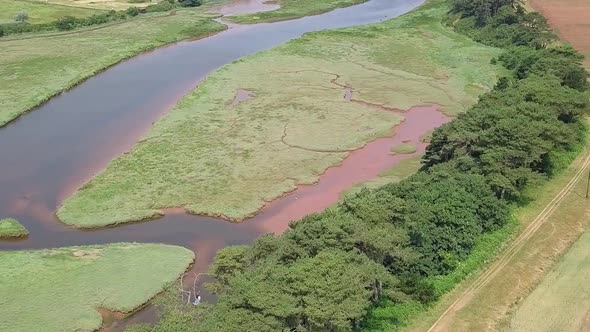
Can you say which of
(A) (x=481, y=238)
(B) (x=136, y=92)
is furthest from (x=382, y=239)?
(B) (x=136, y=92)

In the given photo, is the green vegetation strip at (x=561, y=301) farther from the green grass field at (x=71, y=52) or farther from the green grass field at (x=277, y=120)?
the green grass field at (x=71, y=52)

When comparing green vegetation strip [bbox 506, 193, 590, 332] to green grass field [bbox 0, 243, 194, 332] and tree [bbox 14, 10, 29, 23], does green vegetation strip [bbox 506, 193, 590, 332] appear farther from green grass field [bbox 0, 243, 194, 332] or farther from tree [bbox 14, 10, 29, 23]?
tree [bbox 14, 10, 29, 23]

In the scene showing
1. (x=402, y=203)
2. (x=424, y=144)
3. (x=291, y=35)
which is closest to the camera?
(x=402, y=203)

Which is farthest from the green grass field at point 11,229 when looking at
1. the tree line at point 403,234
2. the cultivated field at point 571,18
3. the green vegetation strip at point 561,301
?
the cultivated field at point 571,18

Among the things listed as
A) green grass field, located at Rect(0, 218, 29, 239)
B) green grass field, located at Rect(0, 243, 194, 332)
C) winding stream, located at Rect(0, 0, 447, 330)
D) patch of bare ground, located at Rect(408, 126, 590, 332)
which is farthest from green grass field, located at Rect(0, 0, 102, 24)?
patch of bare ground, located at Rect(408, 126, 590, 332)

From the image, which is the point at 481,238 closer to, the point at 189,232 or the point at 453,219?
the point at 453,219

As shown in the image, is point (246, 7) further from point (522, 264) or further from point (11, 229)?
point (522, 264)
